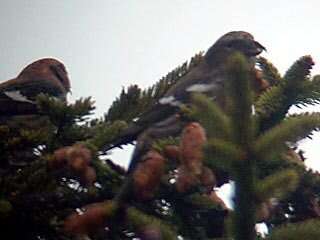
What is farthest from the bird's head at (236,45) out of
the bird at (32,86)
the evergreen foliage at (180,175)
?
the evergreen foliage at (180,175)

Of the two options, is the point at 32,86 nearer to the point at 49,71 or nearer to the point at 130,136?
the point at 49,71

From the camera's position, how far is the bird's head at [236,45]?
4035mm

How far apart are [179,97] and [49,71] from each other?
1350 millimetres

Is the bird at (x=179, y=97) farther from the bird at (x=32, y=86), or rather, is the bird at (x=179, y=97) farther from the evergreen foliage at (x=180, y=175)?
the bird at (x=32, y=86)

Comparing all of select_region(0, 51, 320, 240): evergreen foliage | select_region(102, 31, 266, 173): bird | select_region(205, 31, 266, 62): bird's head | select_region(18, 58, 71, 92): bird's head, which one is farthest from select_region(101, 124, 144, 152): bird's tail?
select_region(18, 58, 71, 92): bird's head

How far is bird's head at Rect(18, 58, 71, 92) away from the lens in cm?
414

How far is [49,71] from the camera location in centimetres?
429

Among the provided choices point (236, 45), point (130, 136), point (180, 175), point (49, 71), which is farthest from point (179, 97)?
point (180, 175)

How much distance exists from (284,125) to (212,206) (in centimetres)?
65

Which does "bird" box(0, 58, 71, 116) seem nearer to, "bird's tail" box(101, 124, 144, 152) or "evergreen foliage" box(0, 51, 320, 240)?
"bird's tail" box(101, 124, 144, 152)

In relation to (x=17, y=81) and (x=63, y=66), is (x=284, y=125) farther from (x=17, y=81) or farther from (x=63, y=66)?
(x=63, y=66)

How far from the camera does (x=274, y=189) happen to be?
55.1 inches

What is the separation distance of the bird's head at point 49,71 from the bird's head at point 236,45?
1130 mm

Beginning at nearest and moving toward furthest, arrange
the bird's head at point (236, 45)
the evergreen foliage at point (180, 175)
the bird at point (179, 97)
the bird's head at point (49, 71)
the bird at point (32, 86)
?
1. the evergreen foliage at point (180, 175)
2. the bird at point (179, 97)
3. the bird at point (32, 86)
4. the bird's head at point (236, 45)
5. the bird's head at point (49, 71)
